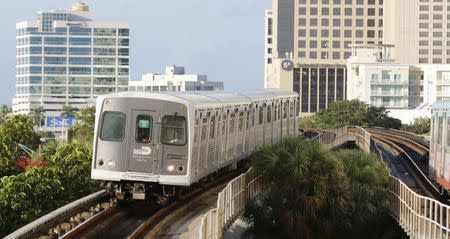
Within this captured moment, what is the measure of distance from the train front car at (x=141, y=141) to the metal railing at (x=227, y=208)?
4.57ft

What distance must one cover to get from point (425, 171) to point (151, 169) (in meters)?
Answer: 23.9

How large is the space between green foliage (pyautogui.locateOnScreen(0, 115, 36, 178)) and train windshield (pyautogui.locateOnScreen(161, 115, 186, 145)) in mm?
12672

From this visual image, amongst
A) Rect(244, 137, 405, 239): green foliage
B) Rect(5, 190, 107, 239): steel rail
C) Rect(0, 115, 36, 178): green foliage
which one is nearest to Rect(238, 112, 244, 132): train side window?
Rect(244, 137, 405, 239): green foliage

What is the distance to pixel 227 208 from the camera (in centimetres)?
2645

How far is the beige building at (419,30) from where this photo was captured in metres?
185

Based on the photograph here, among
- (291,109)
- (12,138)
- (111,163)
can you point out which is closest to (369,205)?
(111,163)

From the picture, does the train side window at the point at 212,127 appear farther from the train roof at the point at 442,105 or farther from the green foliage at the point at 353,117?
the green foliage at the point at 353,117

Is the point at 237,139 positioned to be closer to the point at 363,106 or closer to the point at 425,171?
the point at 425,171

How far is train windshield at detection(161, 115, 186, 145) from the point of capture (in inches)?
1098

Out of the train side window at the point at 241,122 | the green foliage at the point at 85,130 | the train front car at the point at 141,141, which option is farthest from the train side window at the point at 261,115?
the green foliage at the point at 85,130

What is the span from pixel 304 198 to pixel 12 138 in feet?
44.3

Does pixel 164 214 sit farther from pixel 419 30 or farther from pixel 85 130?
pixel 419 30

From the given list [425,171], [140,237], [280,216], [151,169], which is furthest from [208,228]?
[425,171]

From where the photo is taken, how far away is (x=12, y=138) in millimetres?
40094
